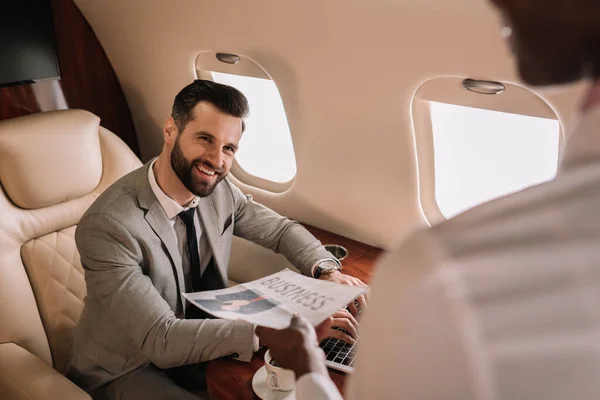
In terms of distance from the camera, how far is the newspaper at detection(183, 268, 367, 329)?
1276 mm

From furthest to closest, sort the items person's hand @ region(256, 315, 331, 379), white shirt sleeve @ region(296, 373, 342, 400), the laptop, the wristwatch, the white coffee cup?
the wristwatch < the laptop < the white coffee cup < person's hand @ region(256, 315, 331, 379) < white shirt sleeve @ region(296, 373, 342, 400)

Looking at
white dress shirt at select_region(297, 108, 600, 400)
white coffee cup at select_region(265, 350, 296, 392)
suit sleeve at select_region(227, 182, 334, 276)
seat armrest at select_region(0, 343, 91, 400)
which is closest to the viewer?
white dress shirt at select_region(297, 108, 600, 400)

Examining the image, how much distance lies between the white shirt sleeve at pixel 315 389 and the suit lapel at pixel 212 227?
3.36 ft

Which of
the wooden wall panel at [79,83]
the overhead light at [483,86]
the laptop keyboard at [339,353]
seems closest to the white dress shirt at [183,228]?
the laptop keyboard at [339,353]

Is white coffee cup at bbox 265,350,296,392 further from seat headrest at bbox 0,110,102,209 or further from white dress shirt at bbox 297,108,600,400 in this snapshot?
seat headrest at bbox 0,110,102,209

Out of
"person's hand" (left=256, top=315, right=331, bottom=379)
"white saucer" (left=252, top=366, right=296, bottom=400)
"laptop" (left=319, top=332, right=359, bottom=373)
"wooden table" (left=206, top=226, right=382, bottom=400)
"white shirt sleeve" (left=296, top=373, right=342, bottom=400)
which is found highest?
"white shirt sleeve" (left=296, top=373, right=342, bottom=400)

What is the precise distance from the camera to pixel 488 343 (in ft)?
1.42

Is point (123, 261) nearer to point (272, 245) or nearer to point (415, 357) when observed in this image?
point (272, 245)

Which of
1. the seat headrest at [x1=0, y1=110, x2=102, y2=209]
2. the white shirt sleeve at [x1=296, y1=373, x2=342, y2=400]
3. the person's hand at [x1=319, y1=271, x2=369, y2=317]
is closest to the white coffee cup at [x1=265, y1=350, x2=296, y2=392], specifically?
the person's hand at [x1=319, y1=271, x2=369, y2=317]

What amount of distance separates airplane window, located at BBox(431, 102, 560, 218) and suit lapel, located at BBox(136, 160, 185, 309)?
2.88 ft

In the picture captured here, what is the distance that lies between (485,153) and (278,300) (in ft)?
2.90

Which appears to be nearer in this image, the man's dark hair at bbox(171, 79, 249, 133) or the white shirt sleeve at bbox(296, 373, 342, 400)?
the white shirt sleeve at bbox(296, 373, 342, 400)

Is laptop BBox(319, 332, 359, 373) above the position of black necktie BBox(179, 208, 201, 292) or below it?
below

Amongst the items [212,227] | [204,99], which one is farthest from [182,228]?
[204,99]
